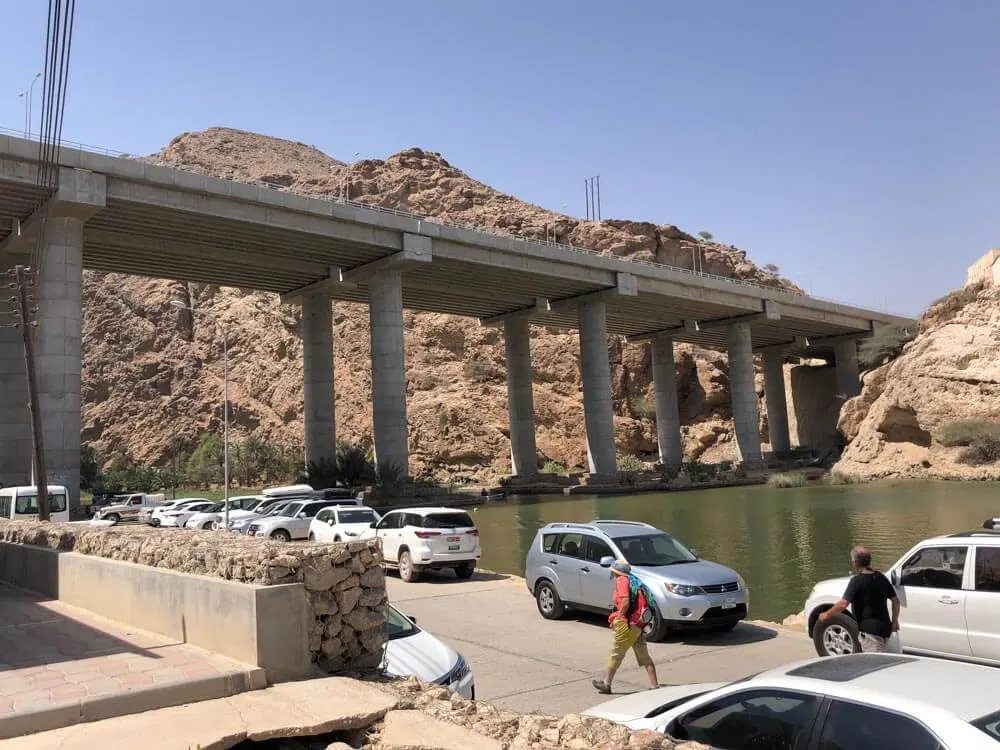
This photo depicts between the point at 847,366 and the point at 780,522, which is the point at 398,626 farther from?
the point at 847,366

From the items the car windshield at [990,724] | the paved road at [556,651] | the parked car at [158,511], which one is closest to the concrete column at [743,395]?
the parked car at [158,511]

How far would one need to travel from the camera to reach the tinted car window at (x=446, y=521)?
19.4 meters

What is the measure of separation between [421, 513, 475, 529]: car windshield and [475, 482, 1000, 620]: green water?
2.67 metres

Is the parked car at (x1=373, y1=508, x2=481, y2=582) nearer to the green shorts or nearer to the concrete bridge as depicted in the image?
the green shorts

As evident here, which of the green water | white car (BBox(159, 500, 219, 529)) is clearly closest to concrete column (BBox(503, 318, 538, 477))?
the green water

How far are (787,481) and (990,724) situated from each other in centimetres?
5182

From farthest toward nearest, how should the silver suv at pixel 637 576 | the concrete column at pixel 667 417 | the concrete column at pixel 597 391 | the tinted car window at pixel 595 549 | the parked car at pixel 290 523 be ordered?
the concrete column at pixel 667 417 < the concrete column at pixel 597 391 < the parked car at pixel 290 523 < the tinted car window at pixel 595 549 < the silver suv at pixel 637 576

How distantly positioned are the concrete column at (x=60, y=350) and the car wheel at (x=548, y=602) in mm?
27807

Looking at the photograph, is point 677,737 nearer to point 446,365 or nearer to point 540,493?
point 540,493

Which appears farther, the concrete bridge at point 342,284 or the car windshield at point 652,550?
the concrete bridge at point 342,284

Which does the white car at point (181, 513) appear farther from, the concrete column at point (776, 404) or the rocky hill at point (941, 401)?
the concrete column at point (776, 404)

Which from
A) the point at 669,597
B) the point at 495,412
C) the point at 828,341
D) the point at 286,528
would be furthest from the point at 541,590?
the point at 828,341

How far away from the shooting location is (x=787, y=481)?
53000 mm

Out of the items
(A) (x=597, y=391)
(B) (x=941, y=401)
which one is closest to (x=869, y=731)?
(B) (x=941, y=401)
